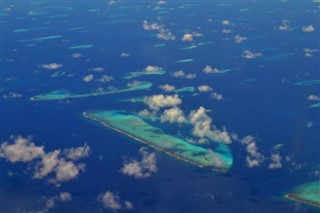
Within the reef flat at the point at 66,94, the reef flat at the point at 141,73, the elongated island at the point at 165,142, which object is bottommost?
the reef flat at the point at 141,73

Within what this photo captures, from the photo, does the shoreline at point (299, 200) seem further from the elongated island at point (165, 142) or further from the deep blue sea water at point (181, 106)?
the elongated island at point (165, 142)

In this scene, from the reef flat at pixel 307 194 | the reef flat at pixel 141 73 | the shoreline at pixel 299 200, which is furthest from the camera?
the reef flat at pixel 141 73

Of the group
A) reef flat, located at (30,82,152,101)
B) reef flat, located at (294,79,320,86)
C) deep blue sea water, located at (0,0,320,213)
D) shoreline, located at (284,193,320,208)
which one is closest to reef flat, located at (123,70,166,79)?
deep blue sea water, located at (0,0,320,213)

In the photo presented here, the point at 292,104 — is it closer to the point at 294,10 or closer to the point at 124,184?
the point at 124,184

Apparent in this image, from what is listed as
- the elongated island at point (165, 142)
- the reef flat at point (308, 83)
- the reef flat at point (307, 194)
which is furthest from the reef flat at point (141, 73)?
the reef flat at point (307, 194)

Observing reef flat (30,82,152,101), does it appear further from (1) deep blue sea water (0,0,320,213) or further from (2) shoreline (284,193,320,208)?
(2) shoreline (284,193,320,208)

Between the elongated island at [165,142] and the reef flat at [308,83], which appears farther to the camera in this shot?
the reef flat at [308,83]

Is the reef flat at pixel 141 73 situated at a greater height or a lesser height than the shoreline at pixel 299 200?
lesser
